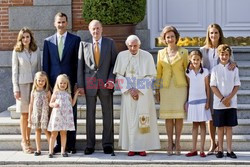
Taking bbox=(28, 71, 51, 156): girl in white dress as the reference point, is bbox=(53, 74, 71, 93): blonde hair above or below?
above

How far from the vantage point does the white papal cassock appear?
9883 millimetres

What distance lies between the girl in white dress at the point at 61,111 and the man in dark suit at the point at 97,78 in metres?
0.24

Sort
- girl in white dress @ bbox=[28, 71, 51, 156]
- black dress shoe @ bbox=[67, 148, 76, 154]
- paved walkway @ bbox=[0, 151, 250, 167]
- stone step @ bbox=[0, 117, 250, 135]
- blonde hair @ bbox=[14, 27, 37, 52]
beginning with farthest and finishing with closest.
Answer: stone step @ bbox=[0, 117, 250, 135]
black dress shoe @ bbox=[67, 148, 76, 154]
blonde hair @ bbox=[14, 27, 37, 52]
girl in white dress @ bbox=[28, 71, 51, 156]
paved walkway @ bbox=[0, 151, 250, 167]

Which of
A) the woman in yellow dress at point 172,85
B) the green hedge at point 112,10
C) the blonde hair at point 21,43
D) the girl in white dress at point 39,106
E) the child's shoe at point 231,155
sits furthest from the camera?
the green hedge at point 112,10

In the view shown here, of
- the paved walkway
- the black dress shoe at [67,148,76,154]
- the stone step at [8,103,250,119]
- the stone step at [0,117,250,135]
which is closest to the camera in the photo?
the paved walkway

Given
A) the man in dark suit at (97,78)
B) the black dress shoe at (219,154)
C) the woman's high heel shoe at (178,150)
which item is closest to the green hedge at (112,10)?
the man in dark suit at (97,78)

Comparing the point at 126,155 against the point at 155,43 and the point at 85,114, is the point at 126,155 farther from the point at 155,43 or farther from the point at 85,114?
the point at 155,43

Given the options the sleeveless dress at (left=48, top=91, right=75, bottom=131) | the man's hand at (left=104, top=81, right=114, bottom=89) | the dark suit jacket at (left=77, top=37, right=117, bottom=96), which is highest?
the dark suit jacket at (left=77, top=37, right=117, bottom=96)

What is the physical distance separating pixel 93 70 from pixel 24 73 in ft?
3.26

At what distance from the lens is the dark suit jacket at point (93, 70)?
32.8ft

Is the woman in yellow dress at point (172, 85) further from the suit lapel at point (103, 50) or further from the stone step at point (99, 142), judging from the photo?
the suit lapel at point (103, 50)

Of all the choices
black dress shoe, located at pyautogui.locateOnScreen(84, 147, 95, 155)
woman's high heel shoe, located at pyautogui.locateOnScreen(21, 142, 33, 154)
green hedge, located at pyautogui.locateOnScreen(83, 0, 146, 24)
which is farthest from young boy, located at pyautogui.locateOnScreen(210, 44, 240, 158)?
woman's high heel shoe, located at pyautogui.locateOnScreen(21, 142, 33, 154)

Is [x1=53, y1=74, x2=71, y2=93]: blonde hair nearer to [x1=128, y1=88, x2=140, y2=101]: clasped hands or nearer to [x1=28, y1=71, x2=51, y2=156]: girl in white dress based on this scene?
[x1=28, y1=71, x2=51, y2=156]: girl in white dress

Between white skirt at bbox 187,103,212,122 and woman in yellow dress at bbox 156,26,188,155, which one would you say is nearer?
white skirt at bbox 187,103,212,122
